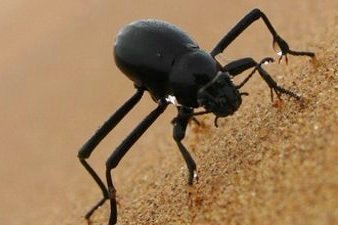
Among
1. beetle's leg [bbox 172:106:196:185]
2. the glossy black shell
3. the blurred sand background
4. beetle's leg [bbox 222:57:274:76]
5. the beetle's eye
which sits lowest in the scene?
the blurred sand background

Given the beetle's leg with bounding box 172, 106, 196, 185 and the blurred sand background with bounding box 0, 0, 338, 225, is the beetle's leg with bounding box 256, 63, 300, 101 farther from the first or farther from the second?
the beetle's leg with bounding box 172, 106, 196, 185

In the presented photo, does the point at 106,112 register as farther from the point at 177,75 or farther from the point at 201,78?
the point at 201,78

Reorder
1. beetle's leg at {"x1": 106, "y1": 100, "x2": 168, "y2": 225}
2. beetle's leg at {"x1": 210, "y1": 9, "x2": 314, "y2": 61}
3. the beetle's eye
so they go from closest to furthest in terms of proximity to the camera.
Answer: the beetle's eye, beetle's leg at {"x1": 106, "y1": 100, "x2": 168, "y2": 225}, beetle's leg at {"x1": 210, "y1": 9, "x2": 314, "y2": 61}

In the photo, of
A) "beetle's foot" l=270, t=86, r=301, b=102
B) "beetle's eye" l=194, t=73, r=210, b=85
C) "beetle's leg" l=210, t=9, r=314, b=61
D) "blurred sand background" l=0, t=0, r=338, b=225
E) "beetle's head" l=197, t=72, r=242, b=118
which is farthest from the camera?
"beetle's leg" l=210, t=9, r=314, b=61

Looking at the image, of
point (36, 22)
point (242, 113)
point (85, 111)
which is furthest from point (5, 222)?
point (36, 22)

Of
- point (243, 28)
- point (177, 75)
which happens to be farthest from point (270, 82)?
point (243, 28)

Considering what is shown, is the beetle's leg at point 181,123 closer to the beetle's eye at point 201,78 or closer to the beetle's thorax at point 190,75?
the beetle's thorax at point 190,75

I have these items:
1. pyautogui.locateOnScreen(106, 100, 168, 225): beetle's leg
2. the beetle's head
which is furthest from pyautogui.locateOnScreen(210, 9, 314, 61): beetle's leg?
the beetle's head
